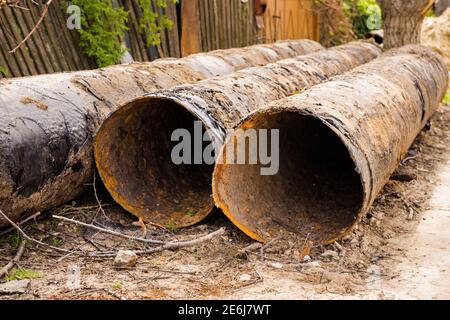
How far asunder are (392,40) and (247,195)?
5631 millimetres

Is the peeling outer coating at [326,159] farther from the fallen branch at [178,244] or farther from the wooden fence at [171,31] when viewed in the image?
the wooden fence at [171,31]

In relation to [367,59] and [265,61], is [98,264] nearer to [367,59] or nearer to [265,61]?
[265,61]

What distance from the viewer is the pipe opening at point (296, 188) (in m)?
3.74

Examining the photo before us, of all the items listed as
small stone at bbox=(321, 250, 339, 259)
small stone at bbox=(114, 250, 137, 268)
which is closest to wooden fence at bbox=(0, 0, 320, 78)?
small stone at bbox=(114, 250, 137, 268)

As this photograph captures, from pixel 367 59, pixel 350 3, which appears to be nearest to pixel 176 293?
pixel 367 59

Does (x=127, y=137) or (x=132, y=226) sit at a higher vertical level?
(x=127, y=137)

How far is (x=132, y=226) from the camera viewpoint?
4004 mm

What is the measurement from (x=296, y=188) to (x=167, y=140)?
1116 mm

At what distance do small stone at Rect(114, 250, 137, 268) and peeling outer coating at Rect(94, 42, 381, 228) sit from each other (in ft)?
2.26

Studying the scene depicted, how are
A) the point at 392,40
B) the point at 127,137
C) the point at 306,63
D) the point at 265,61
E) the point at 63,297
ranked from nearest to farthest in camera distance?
1. the point at 63,297
2. the point at 127,137
3. the point at 306,63
4. the point at 265,61
5. the point at 392,40

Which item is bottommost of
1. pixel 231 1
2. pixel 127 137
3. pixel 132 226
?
pixel 132 226

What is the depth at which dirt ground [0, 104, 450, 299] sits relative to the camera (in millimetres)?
2967

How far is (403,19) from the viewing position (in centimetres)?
838

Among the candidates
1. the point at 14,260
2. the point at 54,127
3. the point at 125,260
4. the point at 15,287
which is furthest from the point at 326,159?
the point at 15,287
